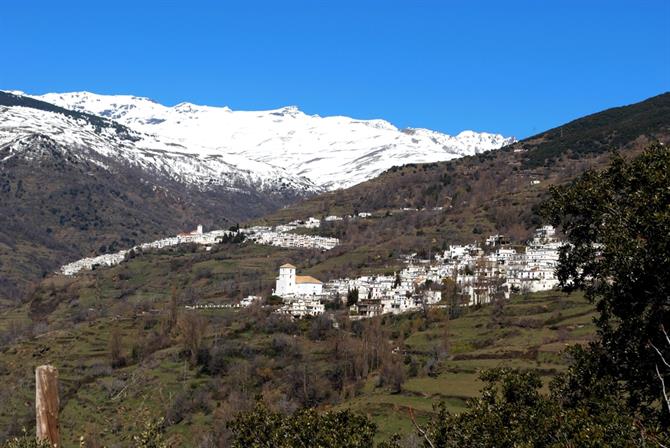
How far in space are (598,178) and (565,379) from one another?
508cm

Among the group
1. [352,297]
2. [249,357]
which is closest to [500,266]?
[352,297]

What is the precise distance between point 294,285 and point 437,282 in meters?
21.7

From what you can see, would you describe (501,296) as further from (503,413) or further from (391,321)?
(503,413)

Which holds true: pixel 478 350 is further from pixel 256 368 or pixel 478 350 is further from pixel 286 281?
pixel 286 281

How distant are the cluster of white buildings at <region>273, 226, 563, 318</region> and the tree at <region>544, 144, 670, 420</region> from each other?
75588 mm

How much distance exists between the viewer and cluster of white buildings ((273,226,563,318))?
102875 mm

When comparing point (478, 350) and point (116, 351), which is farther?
point (116, 351)

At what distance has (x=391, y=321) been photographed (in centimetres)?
9512

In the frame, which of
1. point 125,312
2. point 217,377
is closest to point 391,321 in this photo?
point 217,377

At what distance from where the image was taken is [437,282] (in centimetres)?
11444

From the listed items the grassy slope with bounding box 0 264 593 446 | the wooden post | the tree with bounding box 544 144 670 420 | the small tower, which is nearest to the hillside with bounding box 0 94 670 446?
the grassy slope with bounding box 0 264 593 446

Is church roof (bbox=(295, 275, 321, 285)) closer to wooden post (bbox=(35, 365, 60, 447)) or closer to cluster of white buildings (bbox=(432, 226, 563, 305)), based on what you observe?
cluster of white buildings (bbox=(432, 226, 563, 305))

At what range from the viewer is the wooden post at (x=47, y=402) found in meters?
11.0

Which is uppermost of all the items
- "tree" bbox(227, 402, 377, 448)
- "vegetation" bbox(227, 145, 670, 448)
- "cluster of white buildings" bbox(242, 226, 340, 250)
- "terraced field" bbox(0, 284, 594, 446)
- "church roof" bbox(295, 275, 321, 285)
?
"cluster of white buildings" bbox(242, 226, 340, 250)
